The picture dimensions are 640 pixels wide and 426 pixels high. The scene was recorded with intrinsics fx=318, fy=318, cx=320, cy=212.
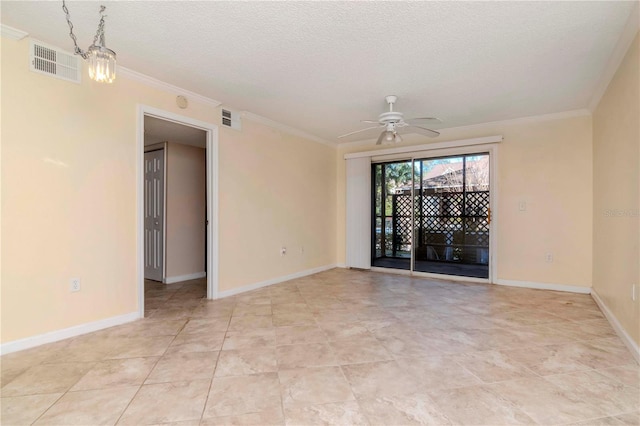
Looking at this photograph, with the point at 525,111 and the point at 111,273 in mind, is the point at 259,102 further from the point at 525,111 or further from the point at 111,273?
the point at 525,111

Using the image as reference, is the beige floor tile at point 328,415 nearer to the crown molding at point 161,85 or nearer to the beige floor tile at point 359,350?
the beige floor tile at point 359,350

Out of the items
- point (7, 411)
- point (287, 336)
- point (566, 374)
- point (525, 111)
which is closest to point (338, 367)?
point (287, 336)

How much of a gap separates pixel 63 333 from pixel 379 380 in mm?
2534

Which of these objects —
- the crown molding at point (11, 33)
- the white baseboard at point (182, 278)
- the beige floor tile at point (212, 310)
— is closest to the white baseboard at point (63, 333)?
the beige floor tile at point (212, 310)

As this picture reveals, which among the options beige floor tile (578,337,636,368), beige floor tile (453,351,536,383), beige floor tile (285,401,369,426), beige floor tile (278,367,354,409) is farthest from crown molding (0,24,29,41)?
beige floor tile (578,337,636,368)

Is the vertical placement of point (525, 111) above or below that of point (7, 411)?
→ above

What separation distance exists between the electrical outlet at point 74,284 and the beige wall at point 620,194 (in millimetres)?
4313

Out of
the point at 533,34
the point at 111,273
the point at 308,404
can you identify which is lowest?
the point at 308,404

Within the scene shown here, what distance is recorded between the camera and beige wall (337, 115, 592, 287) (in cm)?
409

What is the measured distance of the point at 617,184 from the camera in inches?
110

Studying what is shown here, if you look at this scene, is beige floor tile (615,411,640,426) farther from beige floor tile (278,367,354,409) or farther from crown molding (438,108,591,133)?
crown molding (438,108,591,133)

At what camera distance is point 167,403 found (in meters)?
1.73

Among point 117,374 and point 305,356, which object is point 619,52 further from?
point 117,374

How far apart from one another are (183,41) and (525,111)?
4.06m
